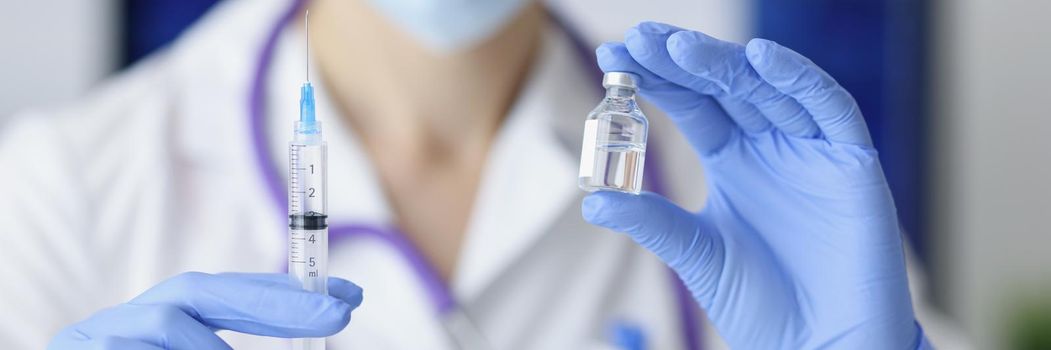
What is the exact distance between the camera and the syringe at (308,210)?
75 centimetres

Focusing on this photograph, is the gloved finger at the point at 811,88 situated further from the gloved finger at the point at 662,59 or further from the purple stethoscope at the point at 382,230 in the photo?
the purple stethoscope at the point at 382,230

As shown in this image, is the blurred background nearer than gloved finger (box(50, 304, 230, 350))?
No

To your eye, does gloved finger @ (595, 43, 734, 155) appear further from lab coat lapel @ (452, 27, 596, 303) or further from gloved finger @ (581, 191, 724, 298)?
lab coat lapel @ (452, 27, 596, 303)

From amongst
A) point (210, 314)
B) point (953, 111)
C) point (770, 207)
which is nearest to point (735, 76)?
point (770, 207)

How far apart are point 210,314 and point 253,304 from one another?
0.15 ft

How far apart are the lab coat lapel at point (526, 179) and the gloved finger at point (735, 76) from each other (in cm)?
44

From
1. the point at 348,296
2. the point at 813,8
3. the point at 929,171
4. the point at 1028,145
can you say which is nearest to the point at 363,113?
the point at 348,296

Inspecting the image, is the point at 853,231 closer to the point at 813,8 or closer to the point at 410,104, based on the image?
the point at 410,104

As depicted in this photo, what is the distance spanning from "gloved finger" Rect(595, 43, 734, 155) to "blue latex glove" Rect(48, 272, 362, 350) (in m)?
0.28

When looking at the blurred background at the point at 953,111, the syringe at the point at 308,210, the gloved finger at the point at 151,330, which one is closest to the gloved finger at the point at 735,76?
the syringe at the point at 308,210

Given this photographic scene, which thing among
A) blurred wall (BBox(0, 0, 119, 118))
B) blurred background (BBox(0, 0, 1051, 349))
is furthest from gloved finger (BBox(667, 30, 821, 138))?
blurred wall (BBox(0, 0, 119, 118))

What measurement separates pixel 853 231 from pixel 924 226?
149 cm

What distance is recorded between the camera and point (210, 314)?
2.59 ft

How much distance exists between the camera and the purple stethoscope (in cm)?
115
